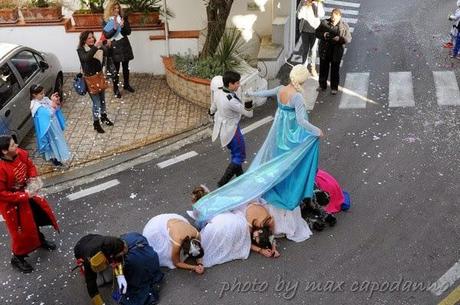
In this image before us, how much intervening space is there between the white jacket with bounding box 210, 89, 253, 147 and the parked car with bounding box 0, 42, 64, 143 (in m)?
3.49

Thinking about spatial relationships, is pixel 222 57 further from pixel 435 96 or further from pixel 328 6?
pixel 328 6

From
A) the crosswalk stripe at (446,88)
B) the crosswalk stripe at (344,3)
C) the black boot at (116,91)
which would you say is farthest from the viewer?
the crosswalk stripe at (344,3)

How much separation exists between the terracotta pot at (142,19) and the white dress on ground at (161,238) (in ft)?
19.4

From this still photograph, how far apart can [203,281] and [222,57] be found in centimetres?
520

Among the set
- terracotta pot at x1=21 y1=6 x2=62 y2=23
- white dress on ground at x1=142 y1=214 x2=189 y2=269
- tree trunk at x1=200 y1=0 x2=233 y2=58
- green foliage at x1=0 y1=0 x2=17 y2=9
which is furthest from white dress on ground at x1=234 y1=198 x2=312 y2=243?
green foliage at x1=0 y1=0 x2=17 y2=9

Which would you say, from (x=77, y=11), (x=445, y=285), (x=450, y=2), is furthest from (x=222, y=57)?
(x=450, y=2)

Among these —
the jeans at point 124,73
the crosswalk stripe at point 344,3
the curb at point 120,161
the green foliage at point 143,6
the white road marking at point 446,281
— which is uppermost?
the green foliage at point 143,6

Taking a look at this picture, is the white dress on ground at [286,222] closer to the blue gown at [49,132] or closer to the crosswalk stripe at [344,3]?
the blue gown at [49,132]

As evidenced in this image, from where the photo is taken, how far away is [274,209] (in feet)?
21.6

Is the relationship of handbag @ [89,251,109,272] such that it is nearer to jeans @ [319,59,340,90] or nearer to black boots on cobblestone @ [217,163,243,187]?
black boots on cobblestone @ [217,163,243,187]

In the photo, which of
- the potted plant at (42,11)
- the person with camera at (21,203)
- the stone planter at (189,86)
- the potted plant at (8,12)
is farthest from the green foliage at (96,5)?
the person with camera at (21,203)

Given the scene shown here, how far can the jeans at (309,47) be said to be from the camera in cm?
1069

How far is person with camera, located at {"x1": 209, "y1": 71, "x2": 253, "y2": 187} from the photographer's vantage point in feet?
22.5

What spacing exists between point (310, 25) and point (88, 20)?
459 centimetres
